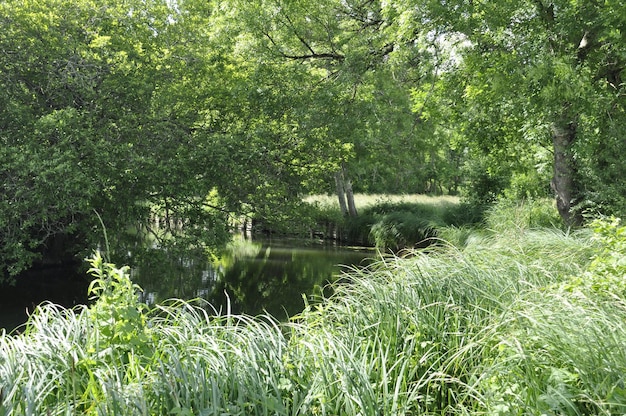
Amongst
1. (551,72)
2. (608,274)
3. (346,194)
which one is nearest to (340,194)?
(346,194)

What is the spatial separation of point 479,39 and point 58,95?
705cm

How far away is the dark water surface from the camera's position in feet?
32.2

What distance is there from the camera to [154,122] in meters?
10.2

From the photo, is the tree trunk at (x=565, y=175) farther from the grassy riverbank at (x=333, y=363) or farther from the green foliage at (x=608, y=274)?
the grassy riverbank at (x=333, y=363)

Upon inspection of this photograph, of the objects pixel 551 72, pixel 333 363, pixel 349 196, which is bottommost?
pixel 333 363

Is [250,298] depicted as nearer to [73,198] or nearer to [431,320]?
[73,198]

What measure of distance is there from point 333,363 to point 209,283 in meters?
9.70

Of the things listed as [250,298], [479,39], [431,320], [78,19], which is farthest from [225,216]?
[431,320]

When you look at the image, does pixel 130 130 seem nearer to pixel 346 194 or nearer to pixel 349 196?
pixel 349 196

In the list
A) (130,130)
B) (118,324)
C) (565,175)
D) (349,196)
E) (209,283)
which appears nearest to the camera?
(118,324)

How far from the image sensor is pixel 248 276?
43.4ft

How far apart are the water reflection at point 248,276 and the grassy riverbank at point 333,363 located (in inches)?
165

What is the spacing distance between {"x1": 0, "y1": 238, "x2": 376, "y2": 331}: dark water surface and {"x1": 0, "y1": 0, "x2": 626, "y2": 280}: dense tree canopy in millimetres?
676

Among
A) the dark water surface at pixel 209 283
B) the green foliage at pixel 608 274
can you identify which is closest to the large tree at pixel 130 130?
the dark water surface at pixel 209 283
